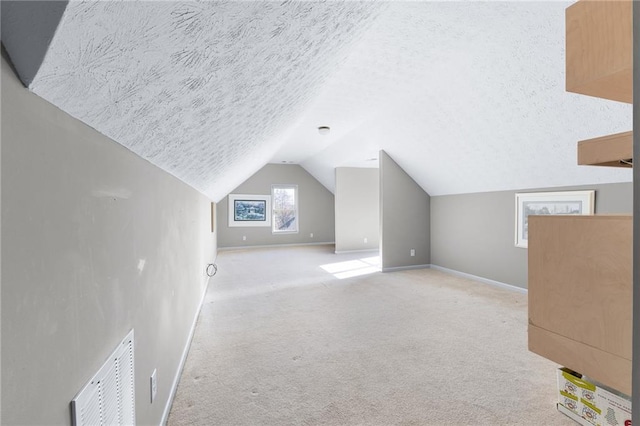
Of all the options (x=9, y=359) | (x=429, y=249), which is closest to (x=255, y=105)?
(x=9, y=359)

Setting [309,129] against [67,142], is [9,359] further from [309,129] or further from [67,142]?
[309,129]

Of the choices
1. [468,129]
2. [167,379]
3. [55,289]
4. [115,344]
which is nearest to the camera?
[55,289]

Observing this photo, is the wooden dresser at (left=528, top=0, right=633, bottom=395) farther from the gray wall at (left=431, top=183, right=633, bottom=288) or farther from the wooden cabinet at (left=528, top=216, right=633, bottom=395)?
the gray wall at (left=431, top=183, right=633, bottom=288)

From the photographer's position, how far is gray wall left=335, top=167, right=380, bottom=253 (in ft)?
26.5

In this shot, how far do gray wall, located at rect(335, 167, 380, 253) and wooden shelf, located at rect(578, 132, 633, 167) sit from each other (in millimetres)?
7361

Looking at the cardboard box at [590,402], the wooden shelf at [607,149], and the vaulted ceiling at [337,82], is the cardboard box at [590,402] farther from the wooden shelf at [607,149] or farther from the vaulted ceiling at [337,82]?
the vaulted ceiling at [337,82]

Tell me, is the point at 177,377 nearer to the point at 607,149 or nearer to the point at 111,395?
the point at 111,395

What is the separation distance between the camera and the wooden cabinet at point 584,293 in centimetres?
53

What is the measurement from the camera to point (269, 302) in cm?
385

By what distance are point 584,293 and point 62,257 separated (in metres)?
1.10

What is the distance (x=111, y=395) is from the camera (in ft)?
3.02

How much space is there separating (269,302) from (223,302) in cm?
59

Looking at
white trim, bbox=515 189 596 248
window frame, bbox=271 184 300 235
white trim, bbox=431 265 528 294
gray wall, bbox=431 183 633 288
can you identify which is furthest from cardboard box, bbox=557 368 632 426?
window frame, bbox=271 184 300 235

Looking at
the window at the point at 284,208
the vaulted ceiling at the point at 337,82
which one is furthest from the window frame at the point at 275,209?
the vaulted ceiling at the point at 337,82
